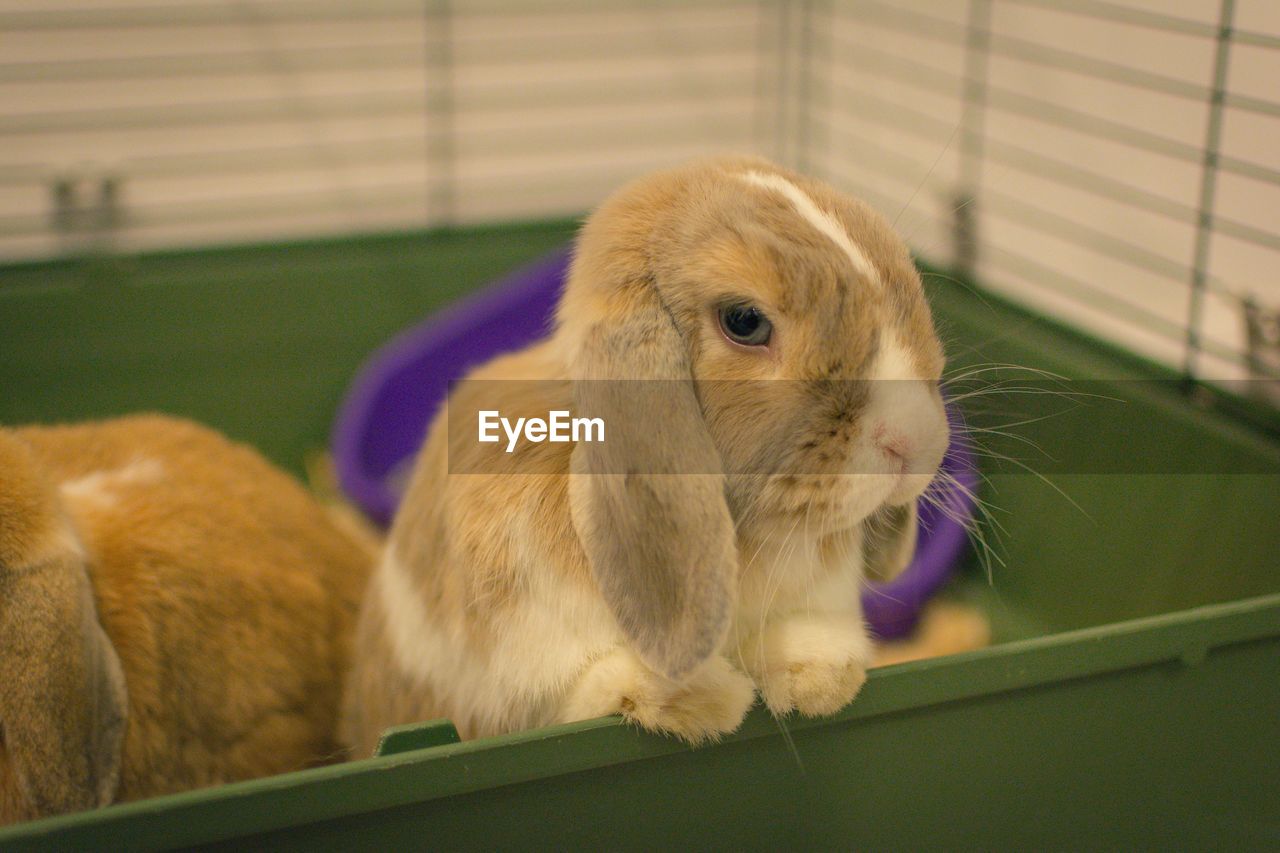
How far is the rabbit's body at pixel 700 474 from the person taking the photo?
40.3 inches

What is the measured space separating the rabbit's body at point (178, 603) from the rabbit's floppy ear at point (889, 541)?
75 centimetres

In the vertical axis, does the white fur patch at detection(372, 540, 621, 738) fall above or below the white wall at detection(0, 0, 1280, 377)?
below

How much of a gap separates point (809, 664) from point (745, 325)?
0.32 m

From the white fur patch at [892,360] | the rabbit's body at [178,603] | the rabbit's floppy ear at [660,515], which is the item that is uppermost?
the white fur patch at [892,360]

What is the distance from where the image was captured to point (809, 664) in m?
1.08

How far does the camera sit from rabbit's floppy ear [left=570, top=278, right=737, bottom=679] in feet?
3.39

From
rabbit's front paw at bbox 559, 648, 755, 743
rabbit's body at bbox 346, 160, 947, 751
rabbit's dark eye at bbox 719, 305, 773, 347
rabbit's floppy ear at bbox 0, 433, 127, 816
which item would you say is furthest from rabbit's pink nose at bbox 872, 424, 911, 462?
rabbit's floppy ear at bbox 0, 433, 127, 816

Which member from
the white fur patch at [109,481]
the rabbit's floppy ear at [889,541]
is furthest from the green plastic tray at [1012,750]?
the white fur patch at [109,481]

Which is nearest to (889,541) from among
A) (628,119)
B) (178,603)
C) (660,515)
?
(660,515)

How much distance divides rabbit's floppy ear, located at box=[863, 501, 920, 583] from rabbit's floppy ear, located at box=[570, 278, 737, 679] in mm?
240

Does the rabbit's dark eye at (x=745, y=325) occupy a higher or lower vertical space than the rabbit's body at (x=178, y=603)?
higher

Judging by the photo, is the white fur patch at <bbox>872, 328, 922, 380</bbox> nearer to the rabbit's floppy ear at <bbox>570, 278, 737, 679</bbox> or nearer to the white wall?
the rabbit's floppy ear at <bbox>570, 278, 737, 679</bbox>

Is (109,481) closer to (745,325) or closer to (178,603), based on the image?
(178,603)

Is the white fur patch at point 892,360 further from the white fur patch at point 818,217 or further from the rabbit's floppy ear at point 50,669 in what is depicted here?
the rabbit's floppy ear at point 50,669
